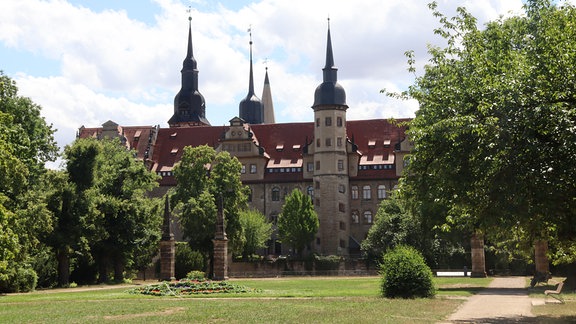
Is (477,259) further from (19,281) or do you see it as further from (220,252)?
(19,281)

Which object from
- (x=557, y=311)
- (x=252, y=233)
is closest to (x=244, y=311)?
(x=557, y=311)

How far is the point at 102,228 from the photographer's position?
4978 centimetres

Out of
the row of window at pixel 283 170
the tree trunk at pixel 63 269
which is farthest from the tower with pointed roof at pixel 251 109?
the tree trunk at pixel 63 269

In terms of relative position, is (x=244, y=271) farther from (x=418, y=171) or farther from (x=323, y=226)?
(x=418, y=171)

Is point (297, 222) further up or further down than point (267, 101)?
further down

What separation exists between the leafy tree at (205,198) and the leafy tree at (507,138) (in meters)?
38.8

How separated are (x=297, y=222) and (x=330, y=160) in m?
12.2

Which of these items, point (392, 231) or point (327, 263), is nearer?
point (392, 231)

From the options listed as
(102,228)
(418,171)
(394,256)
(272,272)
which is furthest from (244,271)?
(418,171)

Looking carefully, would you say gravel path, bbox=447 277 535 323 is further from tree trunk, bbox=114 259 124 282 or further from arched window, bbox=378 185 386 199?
arched window, bbox=378 185 386 199

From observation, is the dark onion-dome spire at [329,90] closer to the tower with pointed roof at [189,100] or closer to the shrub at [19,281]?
the tower with pointed roof at [189,100]

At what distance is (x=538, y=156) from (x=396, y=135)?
234ft

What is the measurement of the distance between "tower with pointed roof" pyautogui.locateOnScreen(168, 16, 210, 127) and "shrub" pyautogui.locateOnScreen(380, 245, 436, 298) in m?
80.2

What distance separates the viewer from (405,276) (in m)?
28.1
